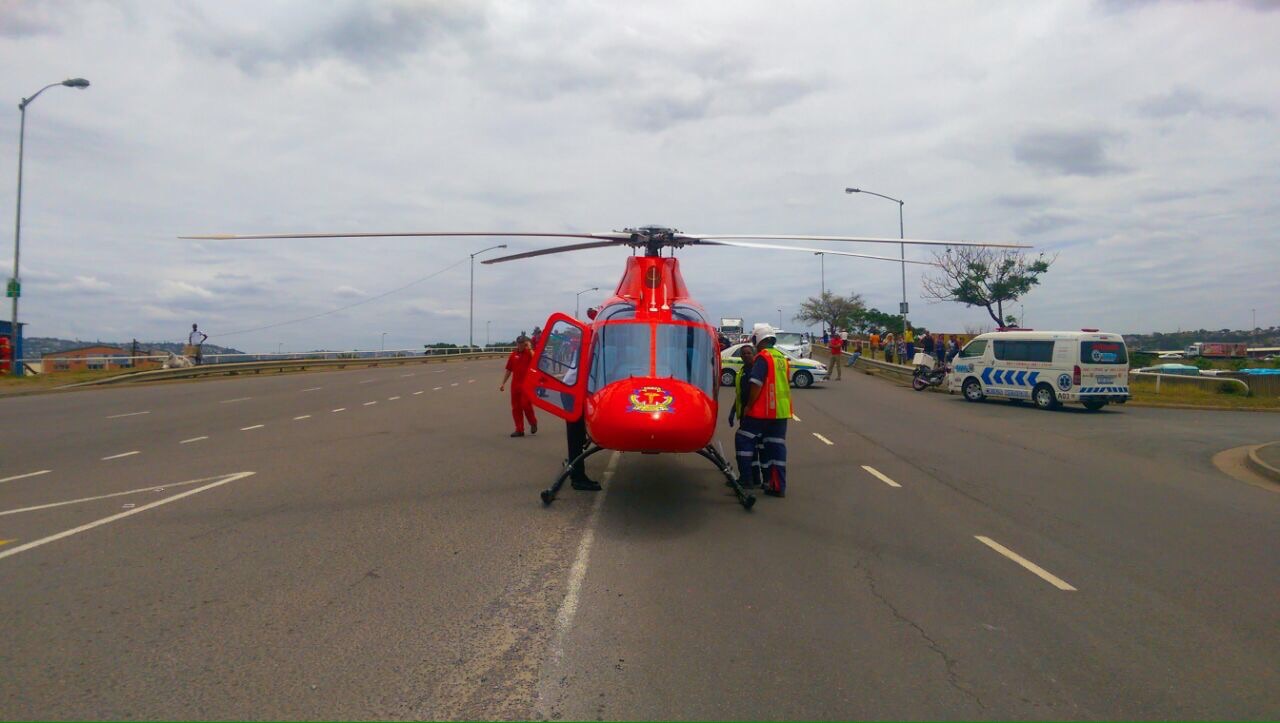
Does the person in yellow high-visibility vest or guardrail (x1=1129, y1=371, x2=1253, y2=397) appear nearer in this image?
the person in yellow high-visibility vest

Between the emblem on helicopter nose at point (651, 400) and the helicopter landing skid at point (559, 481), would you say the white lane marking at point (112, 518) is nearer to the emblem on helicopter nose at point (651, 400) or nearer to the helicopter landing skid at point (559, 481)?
the helicopter landing skid at point (559, 481)

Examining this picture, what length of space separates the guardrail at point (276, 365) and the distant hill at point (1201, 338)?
81457 mm

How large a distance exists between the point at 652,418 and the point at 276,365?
36533 mm

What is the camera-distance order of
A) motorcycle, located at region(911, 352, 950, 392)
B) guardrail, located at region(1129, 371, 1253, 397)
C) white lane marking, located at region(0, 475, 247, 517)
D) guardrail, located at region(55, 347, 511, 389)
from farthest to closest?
guardrail, located at region(55, 347, 511, 389)
motorcycle, located at region(911, 352, 950, 392)
guardrail, located at region(1129, 371, 1253, 397)
white lane marking, located at region(0, 475, 247, 517)

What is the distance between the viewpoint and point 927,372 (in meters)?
29.9

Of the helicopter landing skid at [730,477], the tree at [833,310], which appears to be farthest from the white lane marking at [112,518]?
the tree at [833,310]

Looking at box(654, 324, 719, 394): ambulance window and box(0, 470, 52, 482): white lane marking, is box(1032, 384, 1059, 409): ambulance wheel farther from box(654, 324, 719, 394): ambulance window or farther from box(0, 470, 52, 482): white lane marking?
box(0, 470, 52, 482): white lane marking

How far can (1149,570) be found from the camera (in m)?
6.74

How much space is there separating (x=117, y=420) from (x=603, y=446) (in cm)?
1392

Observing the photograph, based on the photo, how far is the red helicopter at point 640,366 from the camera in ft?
25.1

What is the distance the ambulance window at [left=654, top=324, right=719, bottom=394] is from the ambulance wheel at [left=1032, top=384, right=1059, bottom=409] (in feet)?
55.4

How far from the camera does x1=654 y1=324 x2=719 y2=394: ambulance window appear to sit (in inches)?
329

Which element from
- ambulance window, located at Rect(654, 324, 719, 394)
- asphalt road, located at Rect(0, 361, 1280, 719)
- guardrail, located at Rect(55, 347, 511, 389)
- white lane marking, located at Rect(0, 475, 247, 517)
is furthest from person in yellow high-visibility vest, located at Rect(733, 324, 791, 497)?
guardrail, located at Rect(55, 347, 511, 389)

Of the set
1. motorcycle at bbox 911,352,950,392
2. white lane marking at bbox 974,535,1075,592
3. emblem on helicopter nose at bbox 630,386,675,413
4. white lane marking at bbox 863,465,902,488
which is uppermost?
emblem on helicopter nose at bbox 630,386,675,413
